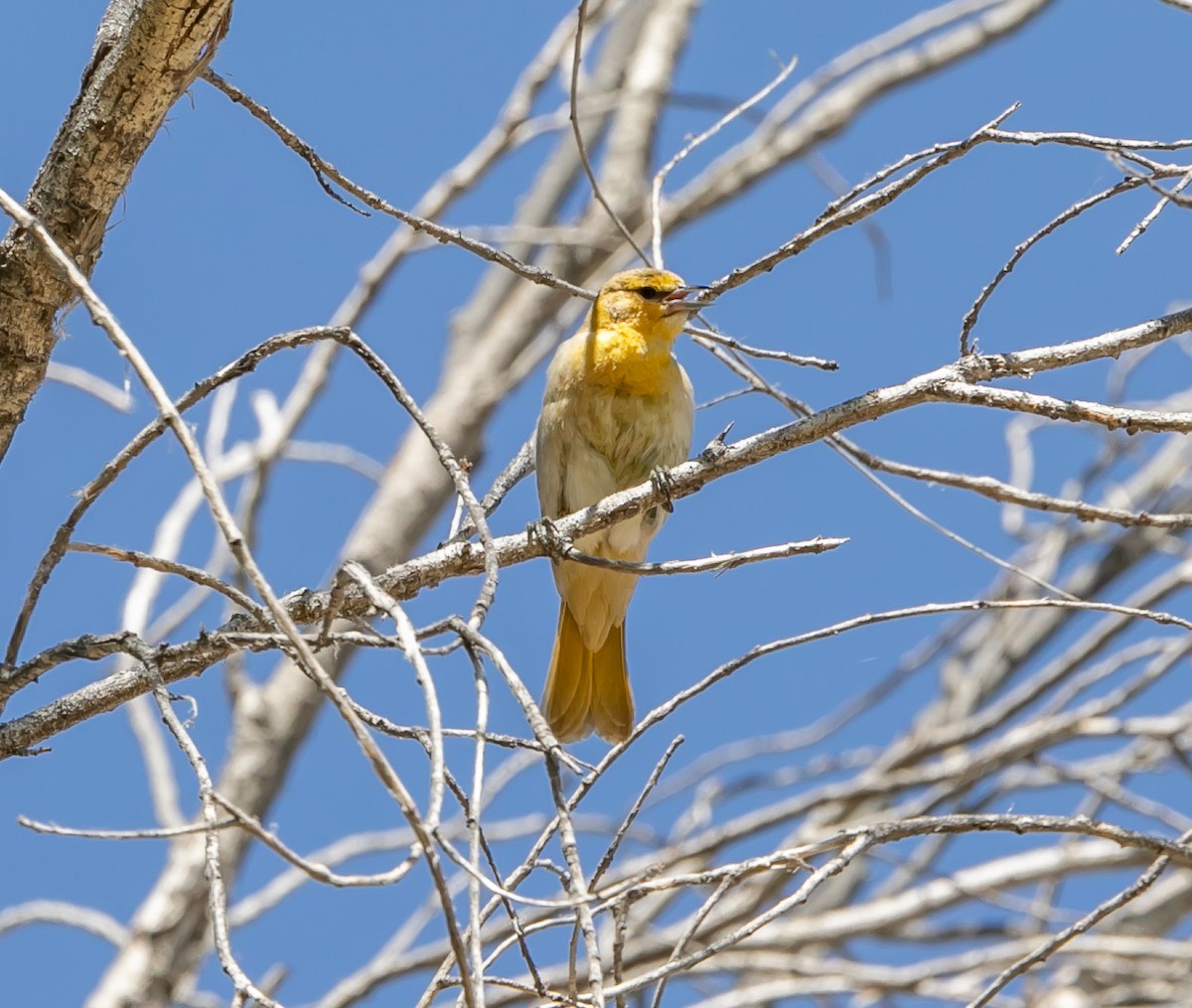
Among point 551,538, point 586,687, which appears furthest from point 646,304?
point 551,538

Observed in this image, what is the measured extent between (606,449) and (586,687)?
32.9 inches

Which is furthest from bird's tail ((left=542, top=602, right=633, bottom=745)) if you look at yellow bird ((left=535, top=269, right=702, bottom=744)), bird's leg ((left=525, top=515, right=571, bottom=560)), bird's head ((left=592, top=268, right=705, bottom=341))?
bird's leg ((left=525, top=515, right=571, bottom=560))

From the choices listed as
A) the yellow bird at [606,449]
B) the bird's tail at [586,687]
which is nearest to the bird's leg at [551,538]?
the yellow bird at [606,449]

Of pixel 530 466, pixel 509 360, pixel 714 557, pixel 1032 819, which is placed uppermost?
pixel 509 360

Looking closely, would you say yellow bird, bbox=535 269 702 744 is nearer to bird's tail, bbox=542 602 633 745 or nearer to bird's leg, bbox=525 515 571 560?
bird's tail, bbox=542 602 633 745

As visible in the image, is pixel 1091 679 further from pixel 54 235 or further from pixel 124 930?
pixel 54 235

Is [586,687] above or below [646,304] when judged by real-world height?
below

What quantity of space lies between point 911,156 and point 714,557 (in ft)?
2.64

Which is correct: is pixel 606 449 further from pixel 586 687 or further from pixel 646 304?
pixel 586 687

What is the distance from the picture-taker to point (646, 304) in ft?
16.1

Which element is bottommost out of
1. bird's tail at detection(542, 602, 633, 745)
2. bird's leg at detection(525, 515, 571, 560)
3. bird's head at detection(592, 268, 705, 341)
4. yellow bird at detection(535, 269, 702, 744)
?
bird's leg at detection(525, 515, 571, 560)

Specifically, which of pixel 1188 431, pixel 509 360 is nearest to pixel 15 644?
pixel 1188 431

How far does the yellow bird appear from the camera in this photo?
15.7ft

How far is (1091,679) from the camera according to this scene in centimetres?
516
